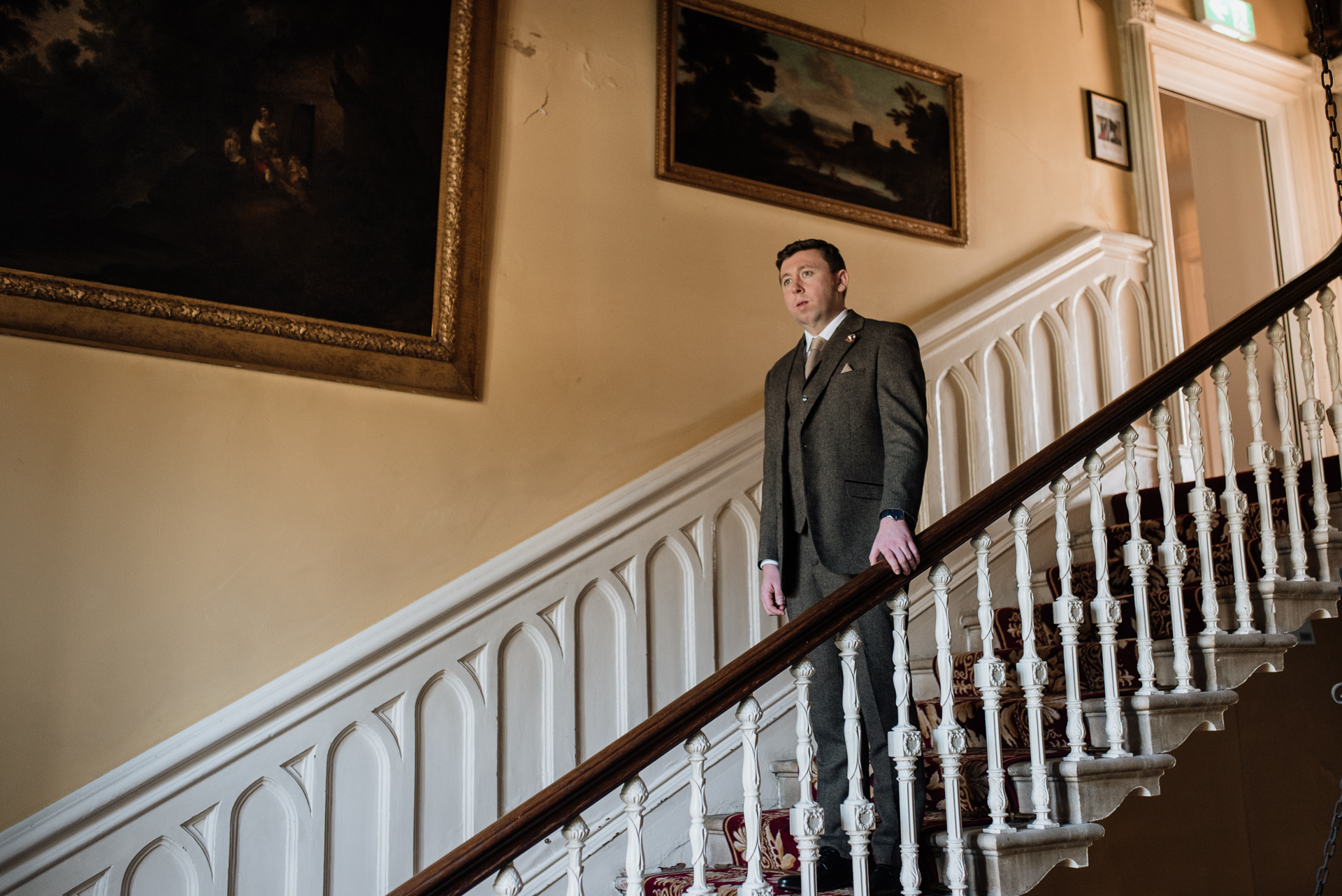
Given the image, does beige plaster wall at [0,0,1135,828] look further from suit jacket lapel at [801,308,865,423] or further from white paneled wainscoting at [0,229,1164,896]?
suit jacket lapel at [801,308,865,423]

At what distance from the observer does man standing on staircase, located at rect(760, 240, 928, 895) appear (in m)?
2.24

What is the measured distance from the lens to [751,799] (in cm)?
197

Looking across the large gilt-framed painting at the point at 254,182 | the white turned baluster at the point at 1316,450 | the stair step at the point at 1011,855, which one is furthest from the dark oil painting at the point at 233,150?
the white turned baluster at the point at 1316,450

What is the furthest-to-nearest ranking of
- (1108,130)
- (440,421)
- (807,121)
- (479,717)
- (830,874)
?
(1108,130)
(807,121)
(440,421)
(479,717)
(830,874)

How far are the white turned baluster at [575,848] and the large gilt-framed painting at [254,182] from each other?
64.8 inches

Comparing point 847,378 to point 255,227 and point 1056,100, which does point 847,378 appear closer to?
point 255,227

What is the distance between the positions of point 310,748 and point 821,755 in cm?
132

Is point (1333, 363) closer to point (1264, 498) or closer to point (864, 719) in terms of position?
point (1264, 498)

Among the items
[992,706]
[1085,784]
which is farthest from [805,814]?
[1085,784]

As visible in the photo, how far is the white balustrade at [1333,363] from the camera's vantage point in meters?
2.93

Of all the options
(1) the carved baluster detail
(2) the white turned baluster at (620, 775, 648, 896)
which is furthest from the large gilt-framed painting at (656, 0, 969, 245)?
(2) the white turned baluster at (620, 775, 648, 896)

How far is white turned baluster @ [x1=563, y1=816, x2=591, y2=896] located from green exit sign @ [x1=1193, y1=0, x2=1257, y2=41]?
4808mm

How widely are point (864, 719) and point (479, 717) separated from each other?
1.17 m

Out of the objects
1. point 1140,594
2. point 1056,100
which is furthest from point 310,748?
point 1056,100
